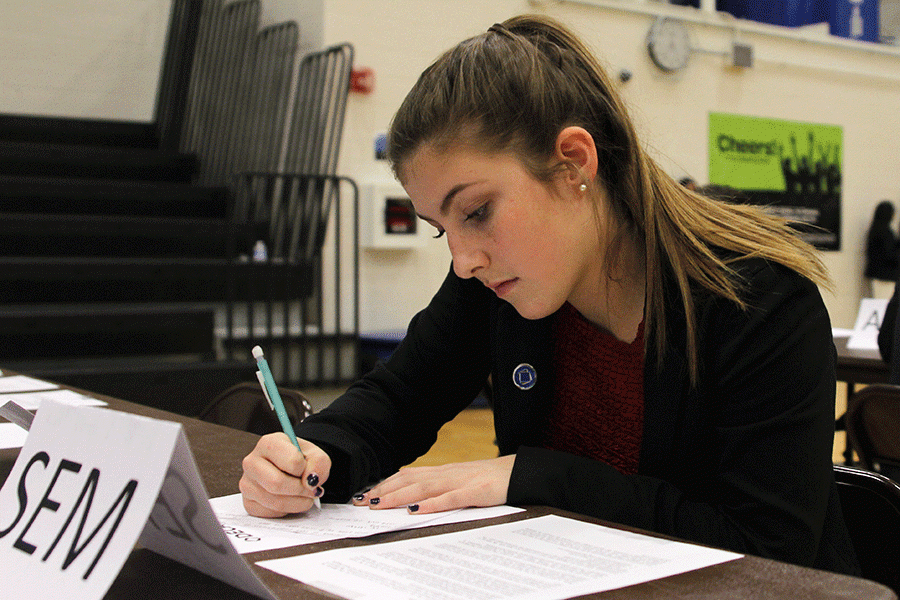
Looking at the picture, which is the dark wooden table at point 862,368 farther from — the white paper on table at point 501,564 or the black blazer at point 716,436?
the white paper on table at point 501,564

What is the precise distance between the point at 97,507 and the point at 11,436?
0.76m

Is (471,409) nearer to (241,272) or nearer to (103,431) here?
(241,272)

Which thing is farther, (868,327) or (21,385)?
(868,327)

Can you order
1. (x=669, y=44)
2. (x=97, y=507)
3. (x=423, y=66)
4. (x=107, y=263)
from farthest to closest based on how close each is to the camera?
1. (x=669, y=44)
2. (x=423, y=66)
3. (x=107, y=263)
4. (x=97, y=507)

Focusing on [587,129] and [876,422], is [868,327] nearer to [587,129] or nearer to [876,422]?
[876,422]

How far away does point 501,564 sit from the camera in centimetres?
72

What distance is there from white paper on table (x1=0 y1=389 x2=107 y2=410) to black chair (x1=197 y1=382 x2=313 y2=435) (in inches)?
8.6

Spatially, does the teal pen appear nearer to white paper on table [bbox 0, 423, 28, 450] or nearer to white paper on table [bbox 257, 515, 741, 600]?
white paper on table [bbox 257, 515, 741, 600]

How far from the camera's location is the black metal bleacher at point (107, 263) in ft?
13.6

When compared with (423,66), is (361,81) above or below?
below

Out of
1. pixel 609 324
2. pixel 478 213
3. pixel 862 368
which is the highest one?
pixel 478 213

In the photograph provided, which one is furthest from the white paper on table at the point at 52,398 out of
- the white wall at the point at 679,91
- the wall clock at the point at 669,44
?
the wall clock at the point at 669,44

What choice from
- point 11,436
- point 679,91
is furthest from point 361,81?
point 11,436

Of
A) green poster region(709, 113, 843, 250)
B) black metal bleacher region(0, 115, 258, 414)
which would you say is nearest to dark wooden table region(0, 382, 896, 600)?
black metal bleacher region(0, 115, 258, 414)
